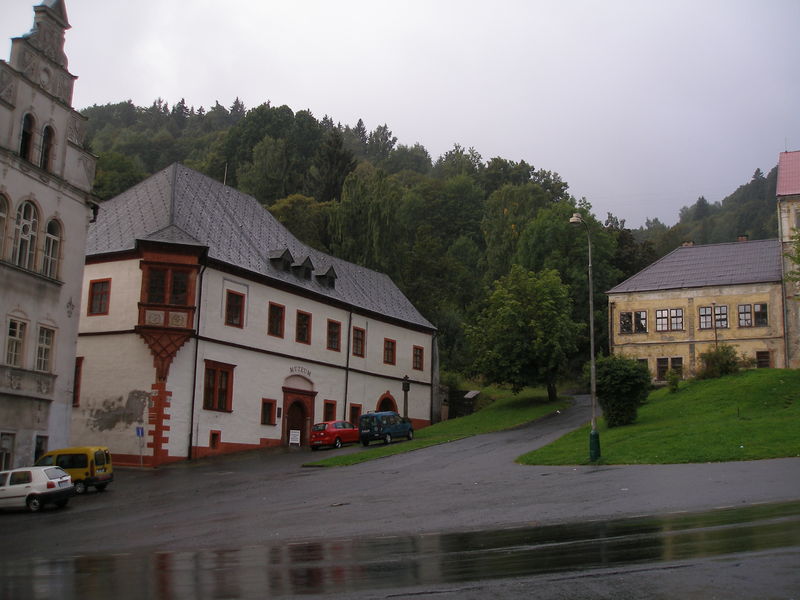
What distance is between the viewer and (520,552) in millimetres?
13547

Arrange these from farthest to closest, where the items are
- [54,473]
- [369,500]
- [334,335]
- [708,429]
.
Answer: [334,335], [708,429], [54,473], [369,500]

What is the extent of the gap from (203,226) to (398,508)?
2470 centimetres

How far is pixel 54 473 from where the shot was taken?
2681 cm

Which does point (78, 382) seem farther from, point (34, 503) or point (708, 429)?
point (708, 429)

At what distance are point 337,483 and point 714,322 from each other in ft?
119

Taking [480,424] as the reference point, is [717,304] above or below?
above

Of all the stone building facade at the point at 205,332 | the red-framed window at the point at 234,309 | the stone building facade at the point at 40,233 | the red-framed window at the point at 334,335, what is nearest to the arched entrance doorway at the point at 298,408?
the stone building facade at the point at 205,332

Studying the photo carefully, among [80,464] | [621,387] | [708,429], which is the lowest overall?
[80,464]

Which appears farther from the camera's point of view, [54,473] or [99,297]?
[99,297]

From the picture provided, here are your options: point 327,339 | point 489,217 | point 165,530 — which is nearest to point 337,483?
point 165,530

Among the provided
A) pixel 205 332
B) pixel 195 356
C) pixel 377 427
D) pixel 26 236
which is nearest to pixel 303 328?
pixel 377 427

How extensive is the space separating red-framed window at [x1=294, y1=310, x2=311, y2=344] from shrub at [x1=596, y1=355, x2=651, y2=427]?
697 inches

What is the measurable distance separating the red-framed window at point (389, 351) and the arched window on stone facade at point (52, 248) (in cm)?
2627

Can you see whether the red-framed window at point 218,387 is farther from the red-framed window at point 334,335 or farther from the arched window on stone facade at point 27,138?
the arched window on stone facade at point 27,138
